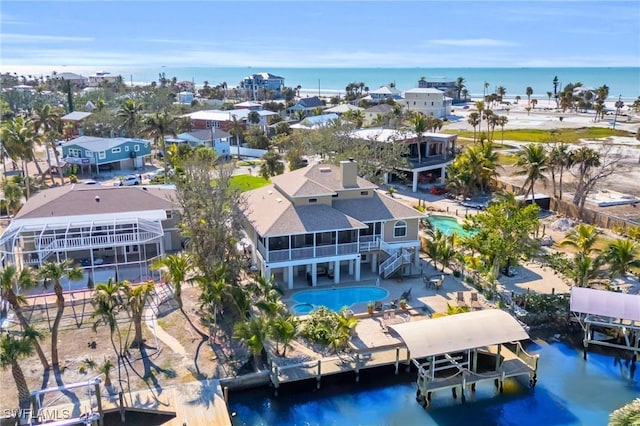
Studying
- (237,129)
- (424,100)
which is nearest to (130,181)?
(237,129)

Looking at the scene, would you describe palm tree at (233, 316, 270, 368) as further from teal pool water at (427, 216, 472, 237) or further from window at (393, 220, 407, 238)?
teal pool water at (427, 216, 472, 237)

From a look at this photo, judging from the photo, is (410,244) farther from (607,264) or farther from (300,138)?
(300,138)

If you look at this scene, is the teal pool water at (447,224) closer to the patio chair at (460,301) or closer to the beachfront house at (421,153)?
the beachfront house at (421,153)

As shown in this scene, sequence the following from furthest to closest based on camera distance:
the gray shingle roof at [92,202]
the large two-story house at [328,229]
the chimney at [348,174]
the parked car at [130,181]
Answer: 1. the parked car at [130,181]
2. the gray shingle roof at [92,202]
3. the chimney at [348,174]
4. the large two-story house at [328,229]

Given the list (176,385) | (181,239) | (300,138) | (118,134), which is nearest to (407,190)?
(300,138)

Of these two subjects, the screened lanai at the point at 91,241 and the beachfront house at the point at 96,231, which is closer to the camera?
the screened lanai at the point at 91,241

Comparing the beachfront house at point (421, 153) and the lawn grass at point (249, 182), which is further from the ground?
the beachfront house at point (421, 153)

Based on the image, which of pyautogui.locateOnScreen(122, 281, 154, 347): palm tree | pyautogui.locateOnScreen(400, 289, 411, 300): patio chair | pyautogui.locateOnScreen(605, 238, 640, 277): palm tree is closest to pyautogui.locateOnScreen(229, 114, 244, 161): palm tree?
pyautogui.locateOnScreen(400, 289, 411, 300): patio chair

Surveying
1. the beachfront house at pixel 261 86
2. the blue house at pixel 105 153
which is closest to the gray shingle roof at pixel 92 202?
the blue house at pixel 105 153
